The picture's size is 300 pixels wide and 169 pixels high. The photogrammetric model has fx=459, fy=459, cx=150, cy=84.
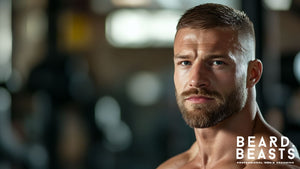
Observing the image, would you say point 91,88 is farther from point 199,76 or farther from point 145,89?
point 199,76

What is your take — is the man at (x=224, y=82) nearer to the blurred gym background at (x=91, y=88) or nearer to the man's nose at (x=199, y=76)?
the man's nose at (x=199, y=76)

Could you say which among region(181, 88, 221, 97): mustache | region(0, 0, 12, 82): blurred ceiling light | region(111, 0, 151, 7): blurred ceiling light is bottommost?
region(0, 0, 12, 82): blurred ceiling light

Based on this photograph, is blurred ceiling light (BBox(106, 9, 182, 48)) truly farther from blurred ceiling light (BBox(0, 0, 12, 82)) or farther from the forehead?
the forehead

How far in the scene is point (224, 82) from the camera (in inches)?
10.6

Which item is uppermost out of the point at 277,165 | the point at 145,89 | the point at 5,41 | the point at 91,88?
the point at 277,165

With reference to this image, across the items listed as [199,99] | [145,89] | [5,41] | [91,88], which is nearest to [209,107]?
[199,99]

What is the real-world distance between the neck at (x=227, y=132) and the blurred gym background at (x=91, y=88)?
0.96 meters

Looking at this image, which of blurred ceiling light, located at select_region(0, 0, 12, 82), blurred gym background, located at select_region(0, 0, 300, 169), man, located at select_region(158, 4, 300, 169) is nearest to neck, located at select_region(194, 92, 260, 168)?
man, located at select_region(158, 4, 300, 169)

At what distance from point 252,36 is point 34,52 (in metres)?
2.94

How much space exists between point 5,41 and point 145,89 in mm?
1000

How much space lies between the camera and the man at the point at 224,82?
0.27 metres

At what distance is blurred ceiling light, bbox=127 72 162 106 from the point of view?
3.15 meters

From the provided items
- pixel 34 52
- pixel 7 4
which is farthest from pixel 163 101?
pixel 7 4

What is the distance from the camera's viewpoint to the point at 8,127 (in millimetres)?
2139
